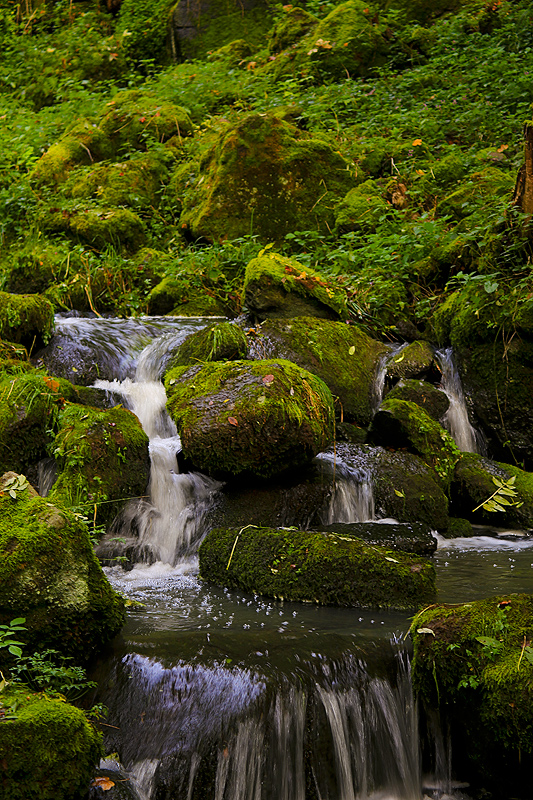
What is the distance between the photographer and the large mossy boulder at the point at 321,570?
4352mm

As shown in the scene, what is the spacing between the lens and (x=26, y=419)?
6012 mm

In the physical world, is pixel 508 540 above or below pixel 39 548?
below

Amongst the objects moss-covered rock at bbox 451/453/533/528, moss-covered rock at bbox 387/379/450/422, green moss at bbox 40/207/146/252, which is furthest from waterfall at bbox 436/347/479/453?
green moss at bbox 40/207/146/252

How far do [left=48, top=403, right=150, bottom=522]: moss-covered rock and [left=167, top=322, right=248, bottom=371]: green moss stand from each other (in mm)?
1422

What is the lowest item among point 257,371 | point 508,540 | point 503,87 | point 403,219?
point 508,540

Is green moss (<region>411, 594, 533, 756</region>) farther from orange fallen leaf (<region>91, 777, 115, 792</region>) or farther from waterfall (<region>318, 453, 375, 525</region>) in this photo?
waterfall (<region>318, 453, 375, 525</region>)

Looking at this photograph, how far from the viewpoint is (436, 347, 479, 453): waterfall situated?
7.42 metres

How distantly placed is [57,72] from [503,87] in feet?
38.4

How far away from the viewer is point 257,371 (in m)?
5.84

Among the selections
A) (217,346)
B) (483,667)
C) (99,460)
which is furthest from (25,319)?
(483,667)

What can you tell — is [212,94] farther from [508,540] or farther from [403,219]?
[508,540]

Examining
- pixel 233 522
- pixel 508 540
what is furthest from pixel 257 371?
pixel 508 540

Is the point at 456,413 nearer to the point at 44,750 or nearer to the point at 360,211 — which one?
the point at 360,211

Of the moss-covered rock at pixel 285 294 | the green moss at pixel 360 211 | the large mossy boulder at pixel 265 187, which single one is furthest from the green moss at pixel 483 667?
the large mossy boulder at pixel 265 187
